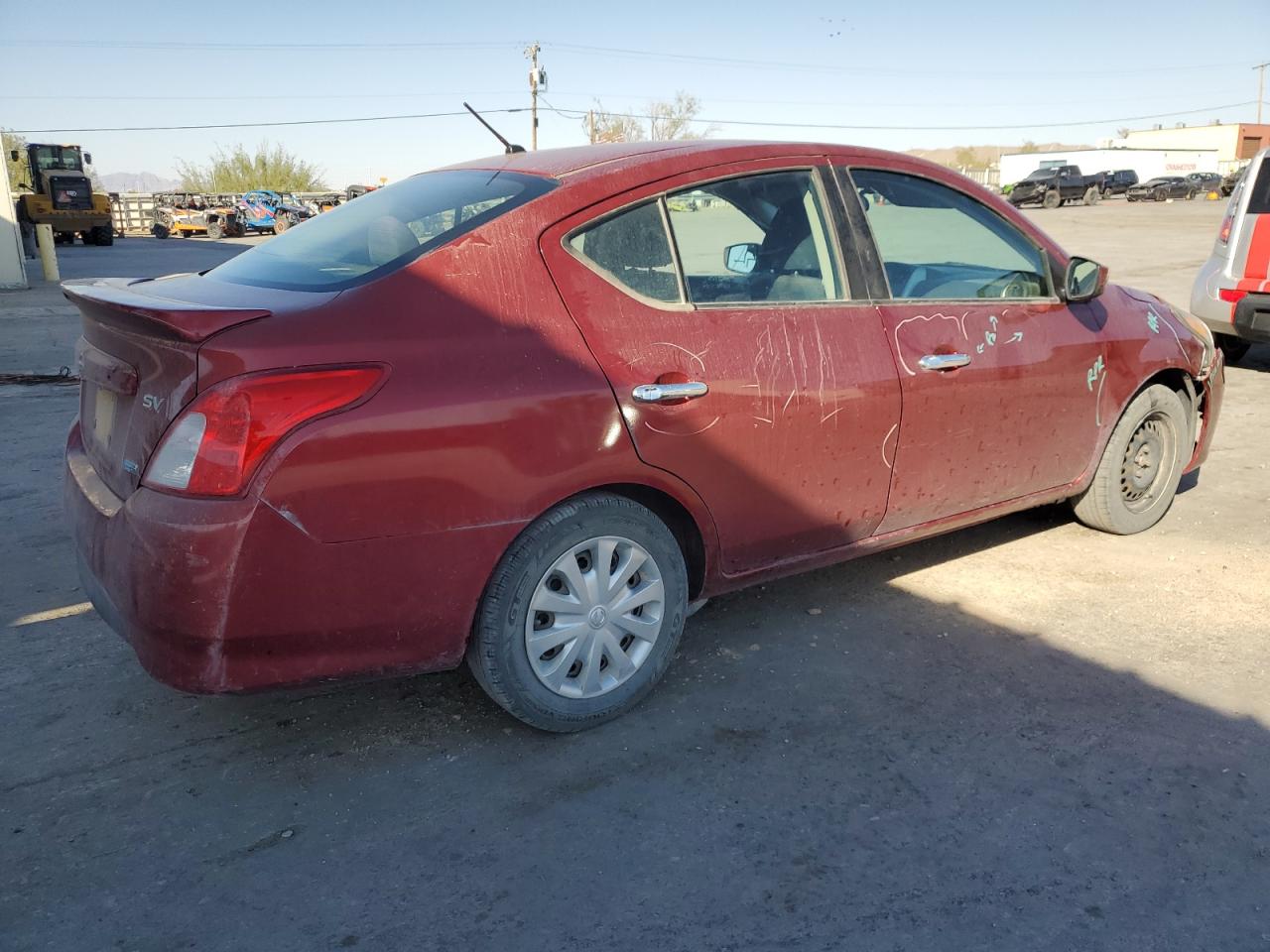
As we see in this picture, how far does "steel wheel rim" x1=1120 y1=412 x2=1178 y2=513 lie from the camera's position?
4555 millimetres

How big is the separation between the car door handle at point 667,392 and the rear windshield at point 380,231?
645 mm

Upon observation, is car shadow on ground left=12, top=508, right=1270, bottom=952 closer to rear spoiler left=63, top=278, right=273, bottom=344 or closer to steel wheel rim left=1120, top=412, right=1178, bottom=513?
rear spoiler left=63, top=278, right=273, bottom=344

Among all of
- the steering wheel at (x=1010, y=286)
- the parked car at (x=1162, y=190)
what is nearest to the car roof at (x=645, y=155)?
the steering wheel at (x=1010, y=286)

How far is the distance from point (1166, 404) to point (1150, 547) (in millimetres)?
650

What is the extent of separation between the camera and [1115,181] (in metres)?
52.8

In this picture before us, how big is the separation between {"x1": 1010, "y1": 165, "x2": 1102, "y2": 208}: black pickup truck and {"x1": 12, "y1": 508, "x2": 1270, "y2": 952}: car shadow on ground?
161ft

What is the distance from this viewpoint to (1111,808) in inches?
105

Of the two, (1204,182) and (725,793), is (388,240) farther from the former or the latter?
(1204,182)

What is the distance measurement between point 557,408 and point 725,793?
1.13 m

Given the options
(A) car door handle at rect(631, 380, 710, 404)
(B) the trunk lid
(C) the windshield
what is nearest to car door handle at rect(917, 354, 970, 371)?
(A) car door handle at rect(631, 380, 710, 404)

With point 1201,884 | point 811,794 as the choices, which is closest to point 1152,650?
point 1201,884

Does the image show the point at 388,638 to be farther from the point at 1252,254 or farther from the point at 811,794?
the point at 1252,254

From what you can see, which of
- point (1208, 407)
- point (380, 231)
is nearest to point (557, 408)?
point (380, 231)

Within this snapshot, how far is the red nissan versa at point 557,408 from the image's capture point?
8.08 feet
